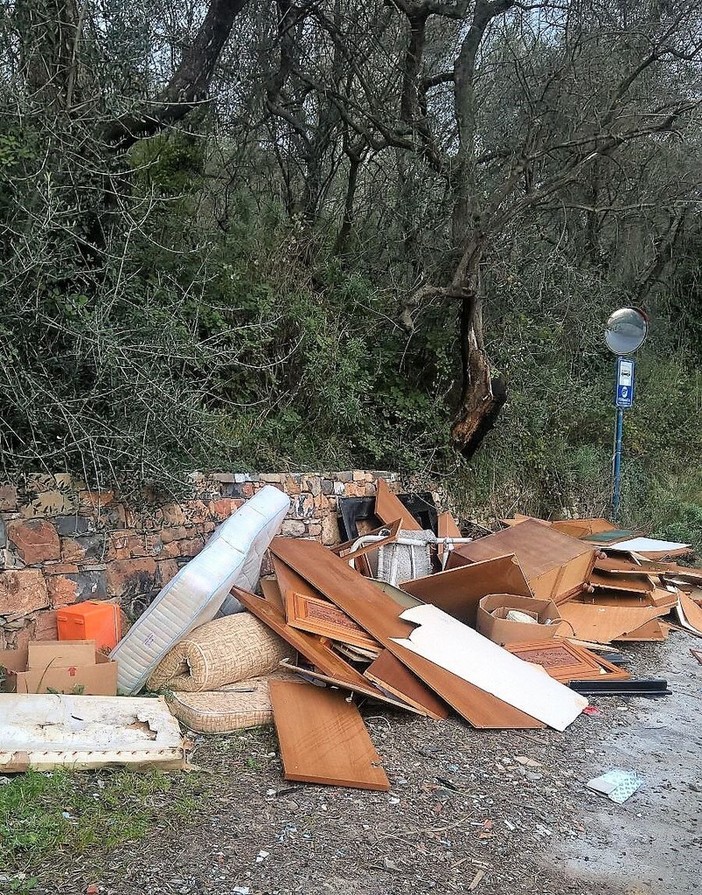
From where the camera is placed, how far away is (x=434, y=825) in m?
3.01

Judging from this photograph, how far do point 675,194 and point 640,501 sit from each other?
16.0 ft

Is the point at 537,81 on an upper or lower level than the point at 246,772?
upper

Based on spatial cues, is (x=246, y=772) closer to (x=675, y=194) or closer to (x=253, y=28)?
(x=253, y=28)

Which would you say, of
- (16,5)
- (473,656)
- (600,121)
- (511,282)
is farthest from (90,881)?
(600,121)

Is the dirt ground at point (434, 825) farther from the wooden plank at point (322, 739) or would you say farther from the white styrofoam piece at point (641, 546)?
the white styrofoam piece at point (641, 546)

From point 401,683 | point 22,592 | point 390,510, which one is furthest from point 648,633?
point 22,592

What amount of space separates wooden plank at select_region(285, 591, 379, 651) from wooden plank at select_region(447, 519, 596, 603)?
1.65 m

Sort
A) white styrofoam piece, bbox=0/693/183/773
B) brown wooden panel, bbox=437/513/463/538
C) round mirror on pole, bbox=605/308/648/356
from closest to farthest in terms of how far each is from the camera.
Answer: white styrofoam piece, bbox=0/693/183/773, brown wooden panel, bbox=437/513/463/538, round mirror on pole, bbox=605/308/648/356

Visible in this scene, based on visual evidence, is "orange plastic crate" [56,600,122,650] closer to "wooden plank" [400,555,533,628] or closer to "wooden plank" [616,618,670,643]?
"wooden plank" [400,555,533,628]

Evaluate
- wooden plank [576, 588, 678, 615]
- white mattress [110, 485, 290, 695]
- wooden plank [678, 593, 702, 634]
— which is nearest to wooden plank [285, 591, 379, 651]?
white mattress [110, 485, 290, 695]

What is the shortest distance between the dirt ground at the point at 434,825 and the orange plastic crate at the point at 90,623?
981 millimetres

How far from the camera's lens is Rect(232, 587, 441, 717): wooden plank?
394 centimetres

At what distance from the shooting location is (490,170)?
28.0ft

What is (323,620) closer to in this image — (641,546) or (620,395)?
(641,546)
